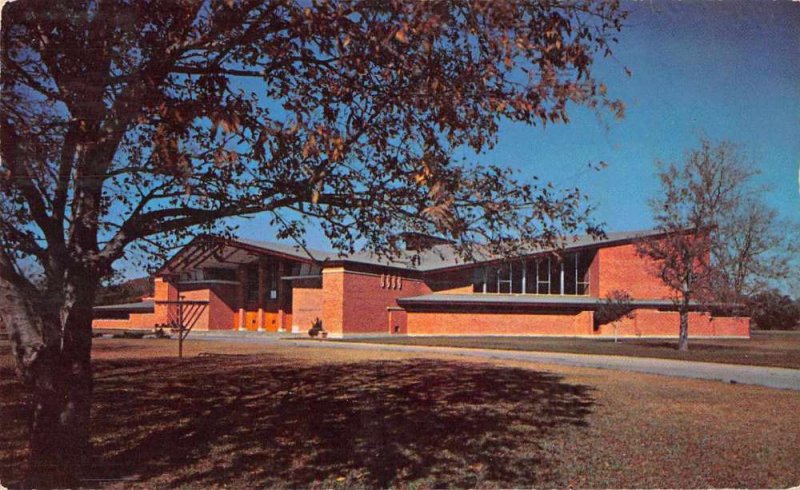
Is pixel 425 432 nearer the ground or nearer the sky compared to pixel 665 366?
nearer the sky

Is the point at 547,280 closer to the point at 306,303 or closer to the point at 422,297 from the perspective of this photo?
the point at 422,297

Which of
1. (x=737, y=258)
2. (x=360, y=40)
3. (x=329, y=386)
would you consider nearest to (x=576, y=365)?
(x=329, y=386)

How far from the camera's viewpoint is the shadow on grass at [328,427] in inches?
243

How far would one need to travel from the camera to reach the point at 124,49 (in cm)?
521

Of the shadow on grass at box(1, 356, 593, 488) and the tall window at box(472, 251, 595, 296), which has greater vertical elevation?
the tall window at box(472, 251, 595, 296)

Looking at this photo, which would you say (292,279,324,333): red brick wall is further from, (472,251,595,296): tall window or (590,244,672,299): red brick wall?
(590,244,672,299): red brick wall

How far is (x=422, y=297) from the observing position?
37562mm

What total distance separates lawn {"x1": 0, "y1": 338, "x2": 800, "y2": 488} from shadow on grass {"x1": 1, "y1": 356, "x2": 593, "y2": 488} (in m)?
0.03

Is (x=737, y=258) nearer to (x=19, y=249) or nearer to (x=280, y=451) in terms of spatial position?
(x=280, y=451)

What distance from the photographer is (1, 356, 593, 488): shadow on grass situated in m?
6.16

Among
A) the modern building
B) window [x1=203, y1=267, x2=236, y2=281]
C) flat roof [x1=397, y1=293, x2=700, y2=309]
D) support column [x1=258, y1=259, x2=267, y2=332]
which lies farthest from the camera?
window [x1=203, y1=267, x2=236, y2=281]

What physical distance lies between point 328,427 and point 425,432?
1297mm

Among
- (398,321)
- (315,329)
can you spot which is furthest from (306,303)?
(398,321)

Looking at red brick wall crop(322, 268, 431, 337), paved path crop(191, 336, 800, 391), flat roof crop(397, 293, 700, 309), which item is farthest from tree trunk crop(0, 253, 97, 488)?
flat roof crop(397, 293, 700, 309)
